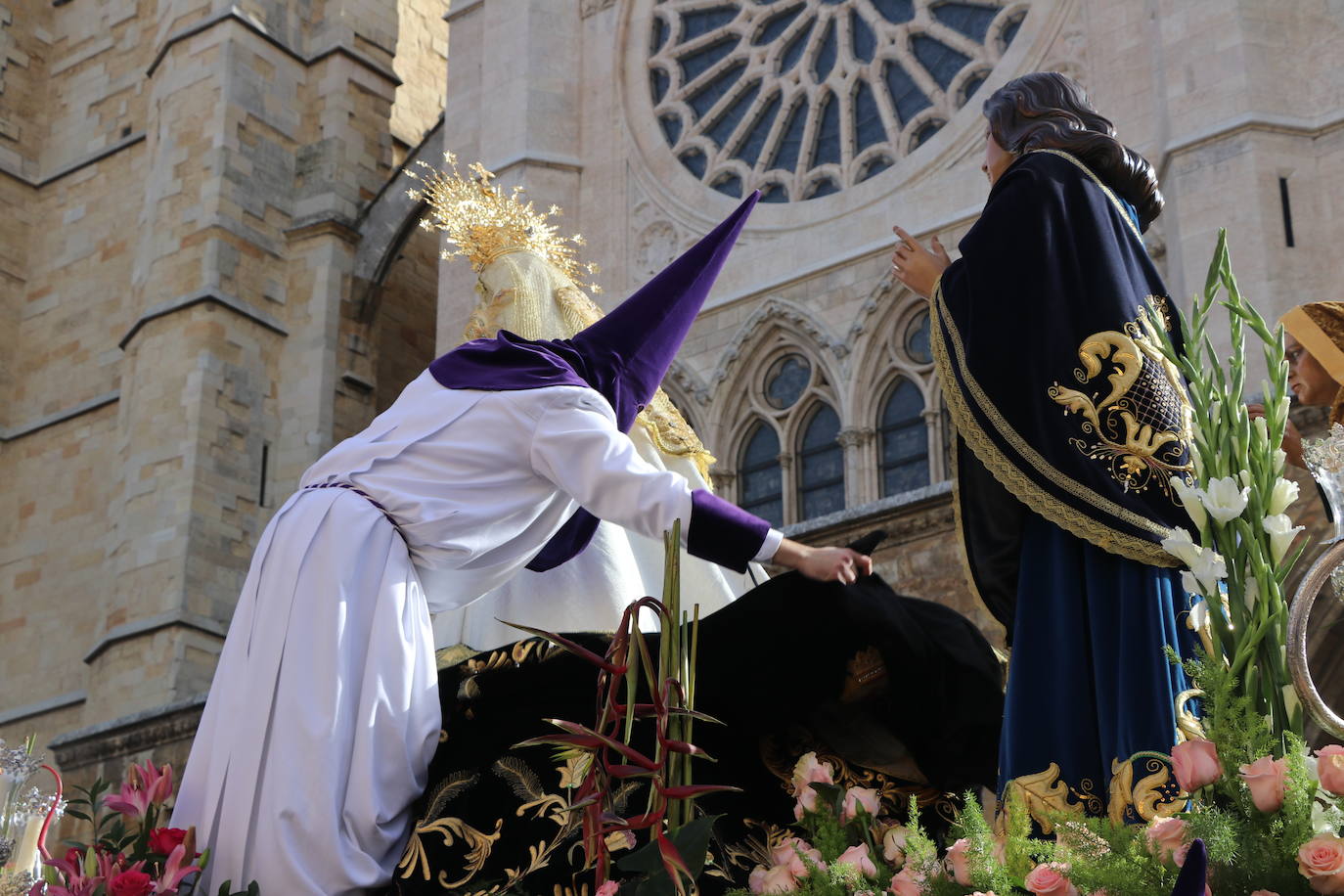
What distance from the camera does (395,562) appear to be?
12.2 feet

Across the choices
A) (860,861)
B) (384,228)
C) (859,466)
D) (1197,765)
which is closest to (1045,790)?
(860,861)

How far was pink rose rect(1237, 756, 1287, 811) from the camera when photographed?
7.36ft

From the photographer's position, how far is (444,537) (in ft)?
12.4

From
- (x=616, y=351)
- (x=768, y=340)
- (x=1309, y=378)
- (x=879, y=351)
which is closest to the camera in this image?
(x=1309, y=378)

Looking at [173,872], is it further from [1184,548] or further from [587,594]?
[1184,548]

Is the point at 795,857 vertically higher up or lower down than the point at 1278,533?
lower down

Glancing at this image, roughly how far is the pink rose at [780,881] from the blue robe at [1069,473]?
408mm

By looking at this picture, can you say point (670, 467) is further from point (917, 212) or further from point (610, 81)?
point (610, 81)

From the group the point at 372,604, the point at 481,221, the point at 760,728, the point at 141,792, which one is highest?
the point at 481,221

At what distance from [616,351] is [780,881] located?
1537 millimetres

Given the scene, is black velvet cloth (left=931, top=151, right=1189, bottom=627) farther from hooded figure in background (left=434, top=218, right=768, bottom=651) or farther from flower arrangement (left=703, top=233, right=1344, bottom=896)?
hooded figure in background (left=434, top=218, right=768, bottom=651)

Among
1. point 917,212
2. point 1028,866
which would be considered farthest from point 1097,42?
point 1028,866

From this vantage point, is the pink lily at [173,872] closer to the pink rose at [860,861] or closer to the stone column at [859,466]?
the pink rose at [860,861]

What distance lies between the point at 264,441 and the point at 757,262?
4.67m
